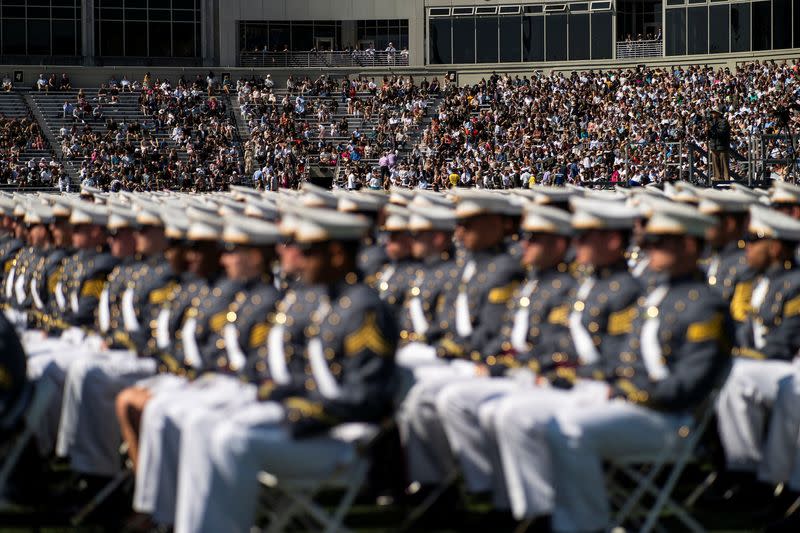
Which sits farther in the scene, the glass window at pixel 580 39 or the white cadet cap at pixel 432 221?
the glass window at pixel 580 39

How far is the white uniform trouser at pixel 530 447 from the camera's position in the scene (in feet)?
23.9

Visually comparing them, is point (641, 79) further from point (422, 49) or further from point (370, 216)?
point (370, 216)

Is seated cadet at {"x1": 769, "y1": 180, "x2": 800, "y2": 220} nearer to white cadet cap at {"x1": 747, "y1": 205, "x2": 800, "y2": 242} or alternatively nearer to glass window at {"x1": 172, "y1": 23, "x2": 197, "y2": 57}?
white cadet cap at {"x1": 747, "y1": 205, "x2": 800, "y2": 242}

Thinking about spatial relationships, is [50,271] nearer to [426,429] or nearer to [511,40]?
[426,429]

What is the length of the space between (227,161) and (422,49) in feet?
45.9

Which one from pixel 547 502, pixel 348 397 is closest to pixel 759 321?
pixel 547 502

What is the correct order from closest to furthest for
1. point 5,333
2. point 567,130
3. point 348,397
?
point 348,397 < point 5,333 < point 567,130

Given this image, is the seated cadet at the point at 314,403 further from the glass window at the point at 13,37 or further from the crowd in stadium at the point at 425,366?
the glass window at the point at 13,37

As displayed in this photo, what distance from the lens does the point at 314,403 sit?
685 centimetres

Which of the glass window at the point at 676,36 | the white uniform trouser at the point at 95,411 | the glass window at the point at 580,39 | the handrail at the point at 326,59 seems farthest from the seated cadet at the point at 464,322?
the handrail at the point at 326,59

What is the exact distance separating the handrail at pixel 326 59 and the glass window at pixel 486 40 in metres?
3.12

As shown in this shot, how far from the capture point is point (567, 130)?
49312mm

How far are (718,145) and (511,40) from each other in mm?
35037

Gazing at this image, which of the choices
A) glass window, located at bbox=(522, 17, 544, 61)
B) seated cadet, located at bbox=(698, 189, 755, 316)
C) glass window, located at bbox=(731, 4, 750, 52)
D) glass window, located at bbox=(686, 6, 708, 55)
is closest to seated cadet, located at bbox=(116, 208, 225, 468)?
seated cadet, located at bbox=(698, 189, 755, 316)
